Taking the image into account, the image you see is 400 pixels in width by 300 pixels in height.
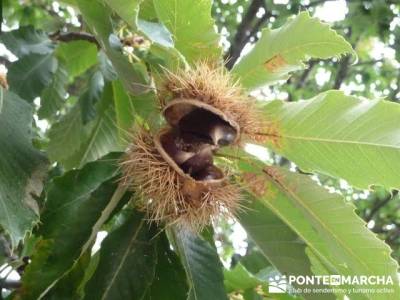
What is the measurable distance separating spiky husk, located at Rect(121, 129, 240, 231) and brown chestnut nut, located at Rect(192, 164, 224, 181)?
0.06 feet

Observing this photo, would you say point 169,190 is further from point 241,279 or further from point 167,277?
point 241,279

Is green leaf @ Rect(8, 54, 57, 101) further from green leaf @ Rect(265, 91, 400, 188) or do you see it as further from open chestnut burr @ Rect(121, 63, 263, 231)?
green leaf @ Rect(265, 91, 400, 188)

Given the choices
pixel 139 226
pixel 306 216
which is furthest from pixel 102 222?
pixel 306 216

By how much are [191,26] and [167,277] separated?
0.53 meters

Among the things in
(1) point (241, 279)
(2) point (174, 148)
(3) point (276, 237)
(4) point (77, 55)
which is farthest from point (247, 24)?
(2) point (174, 148)

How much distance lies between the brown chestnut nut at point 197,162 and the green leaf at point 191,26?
21 cm

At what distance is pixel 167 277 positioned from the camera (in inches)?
49.1

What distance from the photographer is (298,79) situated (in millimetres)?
4230

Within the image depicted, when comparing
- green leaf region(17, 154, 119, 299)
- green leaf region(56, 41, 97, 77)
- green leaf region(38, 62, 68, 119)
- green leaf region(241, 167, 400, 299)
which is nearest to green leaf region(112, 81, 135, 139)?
green leaf region(17, 154, 119, 299)

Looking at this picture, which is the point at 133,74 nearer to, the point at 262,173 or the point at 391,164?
the point at 262,173

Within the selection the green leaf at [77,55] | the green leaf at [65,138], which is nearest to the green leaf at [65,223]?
the green leaf at [65,138]

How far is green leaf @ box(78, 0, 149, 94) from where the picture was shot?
110 centimetres

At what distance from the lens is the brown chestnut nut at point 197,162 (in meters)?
1.07

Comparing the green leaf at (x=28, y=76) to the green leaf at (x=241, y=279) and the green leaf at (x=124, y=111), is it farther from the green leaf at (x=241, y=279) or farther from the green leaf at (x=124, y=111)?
the green leaf at (x=241, y=279)
